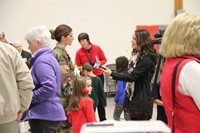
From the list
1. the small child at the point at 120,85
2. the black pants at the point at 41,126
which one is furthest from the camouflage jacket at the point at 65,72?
the small child at the point at 120,85

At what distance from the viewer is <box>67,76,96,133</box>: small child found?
9.61 ft

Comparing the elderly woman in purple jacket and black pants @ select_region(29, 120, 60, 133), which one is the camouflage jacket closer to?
the elderly woman in purple jacket

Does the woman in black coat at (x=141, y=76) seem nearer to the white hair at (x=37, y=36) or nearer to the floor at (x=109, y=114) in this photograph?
the white hair at (x=37, y=36)

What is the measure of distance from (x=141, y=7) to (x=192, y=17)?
6.13 m

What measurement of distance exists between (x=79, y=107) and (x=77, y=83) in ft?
0.85

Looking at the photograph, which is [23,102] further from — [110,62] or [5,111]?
[110,62]

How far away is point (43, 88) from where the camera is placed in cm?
231

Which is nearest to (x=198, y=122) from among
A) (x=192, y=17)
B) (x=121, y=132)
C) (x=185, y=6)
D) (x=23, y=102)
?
(x=192, y=17)

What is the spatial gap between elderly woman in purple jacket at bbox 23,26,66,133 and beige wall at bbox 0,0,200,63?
457 cm

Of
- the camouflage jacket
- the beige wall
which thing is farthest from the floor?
the camouflage jacket

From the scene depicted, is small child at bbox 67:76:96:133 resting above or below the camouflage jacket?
below

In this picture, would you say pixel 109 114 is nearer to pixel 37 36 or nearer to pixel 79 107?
pixel 79 107

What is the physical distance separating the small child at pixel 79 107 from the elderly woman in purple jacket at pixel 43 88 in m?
0.49

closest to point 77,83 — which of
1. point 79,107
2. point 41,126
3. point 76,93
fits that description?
point 76,93
